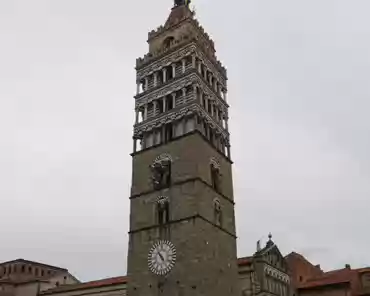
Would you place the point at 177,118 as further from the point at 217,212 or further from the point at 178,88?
the point at 217,212

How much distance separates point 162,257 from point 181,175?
196 inches

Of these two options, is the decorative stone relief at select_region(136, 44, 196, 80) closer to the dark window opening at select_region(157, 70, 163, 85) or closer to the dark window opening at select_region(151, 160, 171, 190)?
the dark window opening at select_region(157, 70, 163, 85)

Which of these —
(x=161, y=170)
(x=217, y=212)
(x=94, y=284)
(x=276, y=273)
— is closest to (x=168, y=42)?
(x=161, y=170)

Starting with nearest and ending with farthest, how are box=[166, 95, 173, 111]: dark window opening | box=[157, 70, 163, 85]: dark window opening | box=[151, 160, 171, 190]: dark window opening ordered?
box=[151, 160, 171, 190]: dark window opening, box=[166, 95, 173, 111]: dark window opening, box=[157, 70, 163, 85]: dark window opening

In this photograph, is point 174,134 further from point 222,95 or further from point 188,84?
point 222,95

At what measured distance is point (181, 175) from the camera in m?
31.1

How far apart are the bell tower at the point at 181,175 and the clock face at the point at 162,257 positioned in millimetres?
56

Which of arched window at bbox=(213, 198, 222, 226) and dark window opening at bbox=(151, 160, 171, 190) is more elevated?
dark window opening at bbox=(151, 160, 171, 190)

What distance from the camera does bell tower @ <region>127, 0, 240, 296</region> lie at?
2914cm

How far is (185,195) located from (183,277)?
187 inches

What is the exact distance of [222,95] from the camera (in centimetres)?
3825

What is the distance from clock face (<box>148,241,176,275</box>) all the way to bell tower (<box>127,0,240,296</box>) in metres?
0.06

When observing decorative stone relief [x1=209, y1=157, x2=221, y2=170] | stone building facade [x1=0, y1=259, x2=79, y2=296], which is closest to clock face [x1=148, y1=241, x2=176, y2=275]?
decorative stone relief [x1=209, y1=157, x2=221, y2=170]

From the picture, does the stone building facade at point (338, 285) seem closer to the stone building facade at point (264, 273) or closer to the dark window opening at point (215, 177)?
the stone building facade at point (264, 273)
